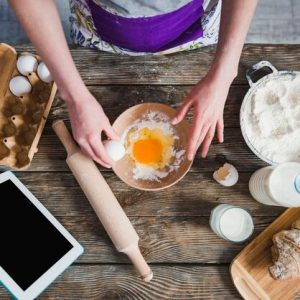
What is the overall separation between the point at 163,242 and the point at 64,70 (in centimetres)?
54

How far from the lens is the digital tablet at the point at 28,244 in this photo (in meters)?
1.14

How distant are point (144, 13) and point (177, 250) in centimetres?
65

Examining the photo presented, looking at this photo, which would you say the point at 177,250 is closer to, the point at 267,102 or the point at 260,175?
the point at 260,175

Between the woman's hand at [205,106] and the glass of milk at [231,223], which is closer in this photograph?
the woman's hand at [205,106]

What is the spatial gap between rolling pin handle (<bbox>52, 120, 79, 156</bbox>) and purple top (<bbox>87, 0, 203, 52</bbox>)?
313 mm

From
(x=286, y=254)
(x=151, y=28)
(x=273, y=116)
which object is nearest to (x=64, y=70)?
(x=151, y=28)

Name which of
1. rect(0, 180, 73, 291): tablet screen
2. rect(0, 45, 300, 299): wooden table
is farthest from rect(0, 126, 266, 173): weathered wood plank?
rect(0, 180, 73, 291): tablet screen

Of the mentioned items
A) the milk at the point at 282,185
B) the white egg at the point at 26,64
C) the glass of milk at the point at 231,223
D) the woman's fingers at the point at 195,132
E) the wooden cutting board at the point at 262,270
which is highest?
the white egg at the point at 26,64

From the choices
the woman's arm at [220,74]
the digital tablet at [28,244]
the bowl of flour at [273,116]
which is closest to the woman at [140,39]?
the woman's arm at [220,74]

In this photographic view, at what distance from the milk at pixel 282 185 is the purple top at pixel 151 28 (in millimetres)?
481

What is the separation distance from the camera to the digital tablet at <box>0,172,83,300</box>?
114 cm

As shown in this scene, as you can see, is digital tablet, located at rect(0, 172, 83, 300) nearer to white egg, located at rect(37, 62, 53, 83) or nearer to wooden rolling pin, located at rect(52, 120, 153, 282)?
wooden rolling pin, located at rect(52, 120, 153, 282)

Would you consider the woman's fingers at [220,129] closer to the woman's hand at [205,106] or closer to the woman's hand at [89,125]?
the woman's hand at [205,106]

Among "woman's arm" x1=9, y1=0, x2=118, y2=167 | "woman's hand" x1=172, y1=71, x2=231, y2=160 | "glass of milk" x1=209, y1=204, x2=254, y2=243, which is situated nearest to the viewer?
"woman's arm" x1=9, y1=0, x2=118, y2=167
